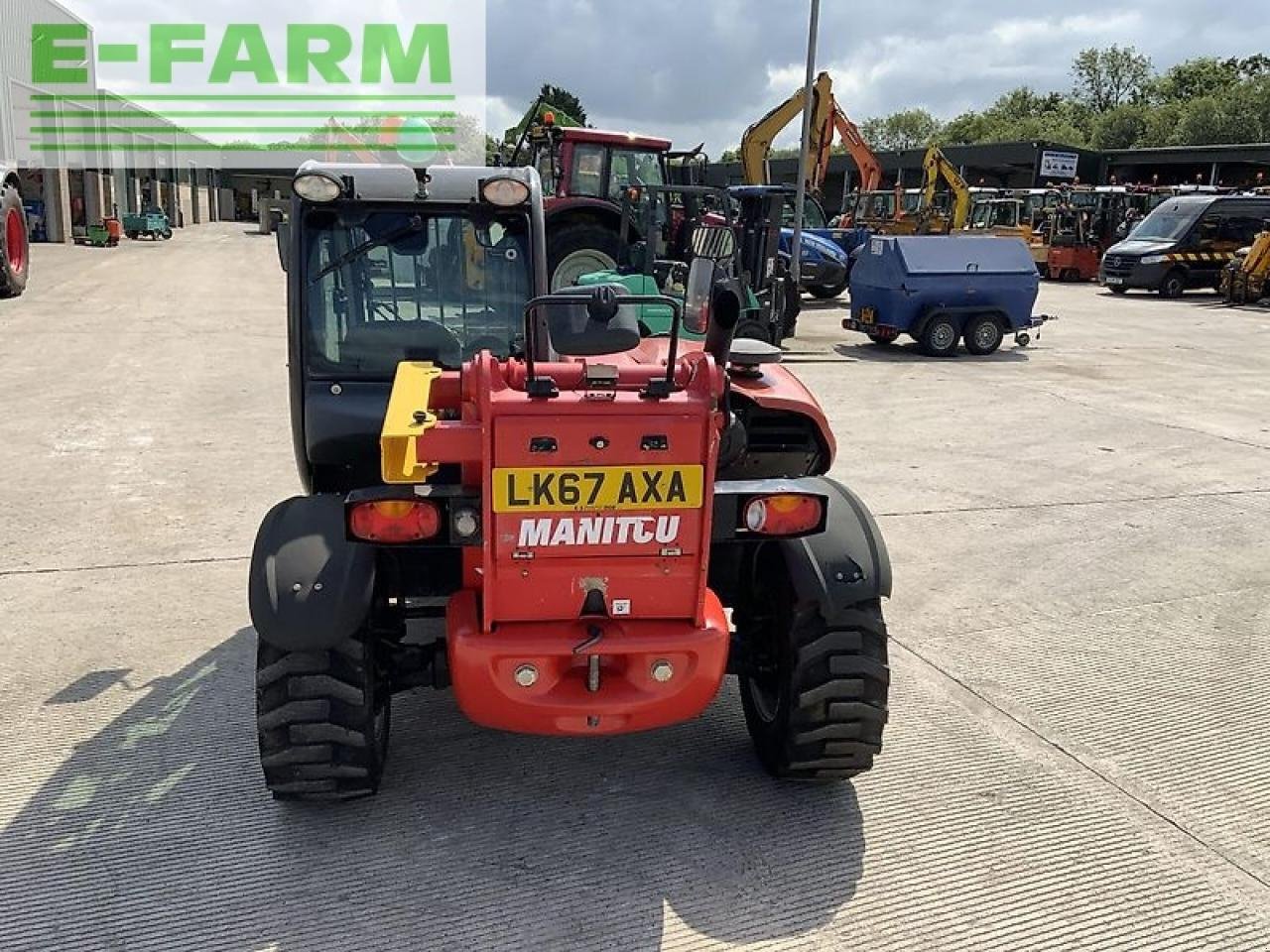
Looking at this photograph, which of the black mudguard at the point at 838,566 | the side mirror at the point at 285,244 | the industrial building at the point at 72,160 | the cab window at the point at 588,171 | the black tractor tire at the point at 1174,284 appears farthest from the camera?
the industrial building at the point at 72,160

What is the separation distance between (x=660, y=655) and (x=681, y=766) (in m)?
0.78

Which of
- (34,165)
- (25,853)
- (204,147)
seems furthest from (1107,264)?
(204,147)

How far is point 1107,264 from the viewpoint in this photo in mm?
22625

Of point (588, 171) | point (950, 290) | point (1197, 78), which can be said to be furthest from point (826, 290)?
point (1197, 78)

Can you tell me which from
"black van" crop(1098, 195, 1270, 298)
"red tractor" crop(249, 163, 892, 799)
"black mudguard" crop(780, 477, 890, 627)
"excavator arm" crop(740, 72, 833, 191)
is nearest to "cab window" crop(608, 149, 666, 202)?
"excavator arm" crop(740, 72, 833, 191)

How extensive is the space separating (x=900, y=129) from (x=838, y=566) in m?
88.7

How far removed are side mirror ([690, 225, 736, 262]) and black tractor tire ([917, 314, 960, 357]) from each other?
3.34 metres

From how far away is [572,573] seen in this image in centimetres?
266

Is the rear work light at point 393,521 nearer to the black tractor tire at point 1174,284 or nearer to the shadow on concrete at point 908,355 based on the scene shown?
the shadow on concrete at point 908,355

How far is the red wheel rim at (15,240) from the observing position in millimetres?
14477

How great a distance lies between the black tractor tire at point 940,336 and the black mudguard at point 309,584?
431 inches

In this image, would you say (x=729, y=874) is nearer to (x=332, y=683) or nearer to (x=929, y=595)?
(x=332, y=683)

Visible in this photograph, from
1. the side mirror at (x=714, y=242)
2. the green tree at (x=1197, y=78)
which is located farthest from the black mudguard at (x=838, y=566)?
the green tree at (x=1197, y=78)

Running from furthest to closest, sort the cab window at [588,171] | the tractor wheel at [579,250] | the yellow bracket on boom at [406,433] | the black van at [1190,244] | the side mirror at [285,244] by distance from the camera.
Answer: the black van at [1190,244]
the cab window at [588,171]
the tractor wheel at [579,250]
the side mirror at [285,244]
the yellow bracket on boom at [406,433]
